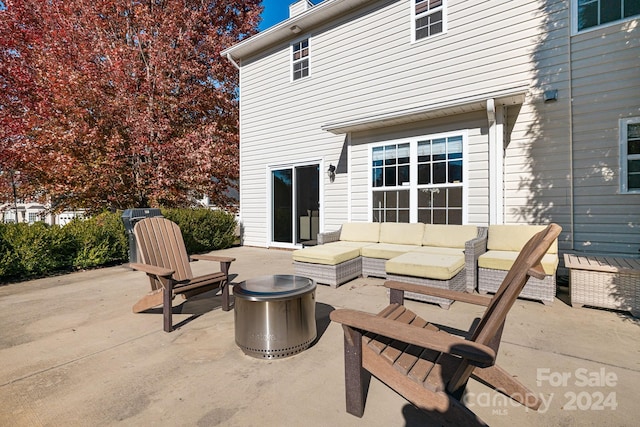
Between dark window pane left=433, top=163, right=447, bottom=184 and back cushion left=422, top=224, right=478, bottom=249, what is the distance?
0.87 m

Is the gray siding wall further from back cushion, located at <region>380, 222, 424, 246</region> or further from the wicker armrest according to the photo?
back cushion, located at <region>380, 222, 424, 246</region>

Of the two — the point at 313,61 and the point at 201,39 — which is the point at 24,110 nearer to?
the point at 201,39

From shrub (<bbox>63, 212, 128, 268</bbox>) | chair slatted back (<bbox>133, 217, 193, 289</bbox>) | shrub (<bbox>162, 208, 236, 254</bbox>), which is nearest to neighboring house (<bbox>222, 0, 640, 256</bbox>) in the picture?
shrub (<bbox>162, 208, 236, 254</bbox>)

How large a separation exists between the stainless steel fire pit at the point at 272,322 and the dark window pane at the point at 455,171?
397cm

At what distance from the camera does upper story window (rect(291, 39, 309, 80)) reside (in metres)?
7.90

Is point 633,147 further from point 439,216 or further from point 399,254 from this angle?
point 399,254

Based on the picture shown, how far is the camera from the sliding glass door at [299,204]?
26.3ft

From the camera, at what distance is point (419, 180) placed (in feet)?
18.9

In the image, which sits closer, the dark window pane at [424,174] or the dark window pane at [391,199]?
the dark window pane at [424,174]

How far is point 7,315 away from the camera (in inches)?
139

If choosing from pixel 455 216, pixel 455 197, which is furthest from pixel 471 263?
pixel 455 197

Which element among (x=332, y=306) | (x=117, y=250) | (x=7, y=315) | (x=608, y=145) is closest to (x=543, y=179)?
(x=608, y=145)

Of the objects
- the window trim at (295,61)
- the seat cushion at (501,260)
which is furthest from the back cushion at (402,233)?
the window trim at (295,61)

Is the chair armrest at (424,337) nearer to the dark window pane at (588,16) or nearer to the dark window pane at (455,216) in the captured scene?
the dark window pane at (455,216)
